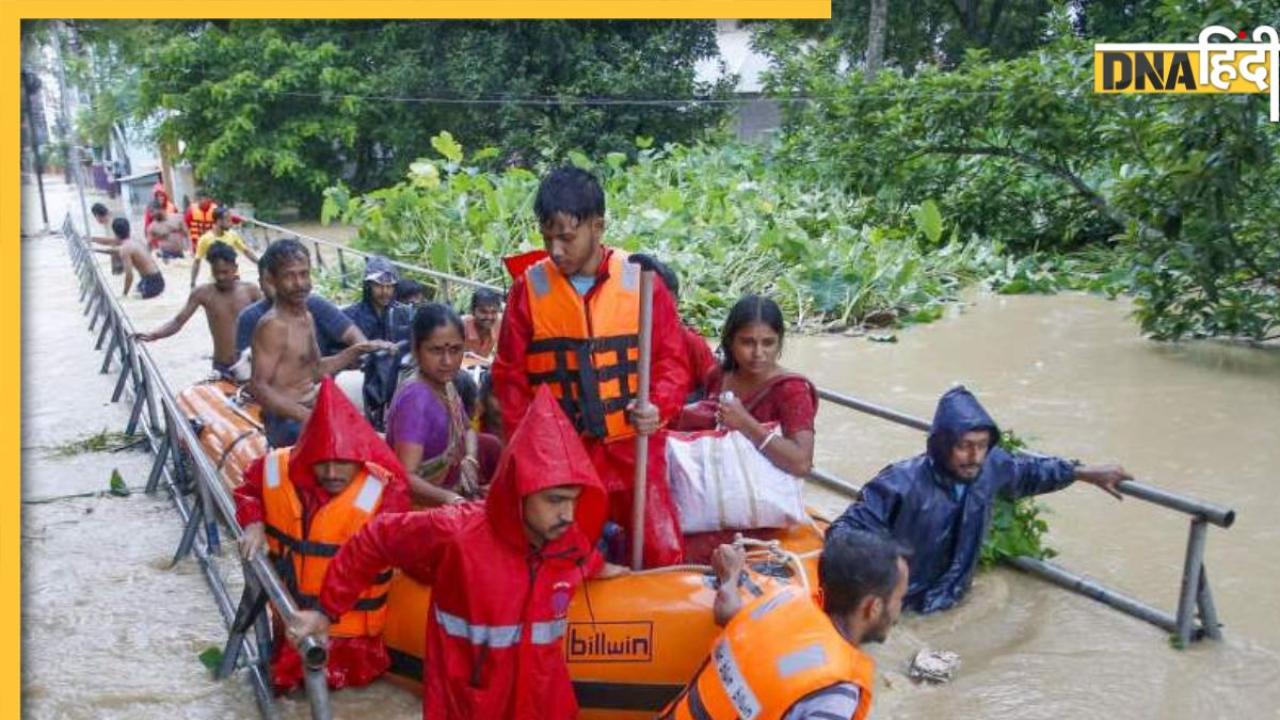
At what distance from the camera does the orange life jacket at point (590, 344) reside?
136 inches

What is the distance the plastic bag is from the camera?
3.78 metres

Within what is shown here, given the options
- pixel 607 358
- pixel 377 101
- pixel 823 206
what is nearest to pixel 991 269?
pixel 823 206

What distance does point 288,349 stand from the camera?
4977 millimetres

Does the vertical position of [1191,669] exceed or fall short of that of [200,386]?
it falls short

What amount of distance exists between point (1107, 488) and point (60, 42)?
28280 mm

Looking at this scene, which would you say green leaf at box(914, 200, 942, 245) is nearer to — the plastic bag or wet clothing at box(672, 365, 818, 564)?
wet clothing at box(672, 365, 818, 564)

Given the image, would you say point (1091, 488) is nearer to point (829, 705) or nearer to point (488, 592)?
point (488, 592)

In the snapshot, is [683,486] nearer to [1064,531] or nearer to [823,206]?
[1064,531]

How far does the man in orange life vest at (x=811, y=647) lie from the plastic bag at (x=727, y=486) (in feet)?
4.38

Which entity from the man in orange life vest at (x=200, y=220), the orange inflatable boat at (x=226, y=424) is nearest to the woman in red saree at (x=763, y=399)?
the orange inflatable boat at (x=226, y=424)

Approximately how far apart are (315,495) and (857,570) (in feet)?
5.89

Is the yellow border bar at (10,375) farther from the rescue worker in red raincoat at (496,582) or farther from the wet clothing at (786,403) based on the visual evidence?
the wet clothing at (786,403)

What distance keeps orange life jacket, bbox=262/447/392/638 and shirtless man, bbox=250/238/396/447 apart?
1.36 metres

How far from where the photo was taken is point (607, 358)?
11.4 ft
